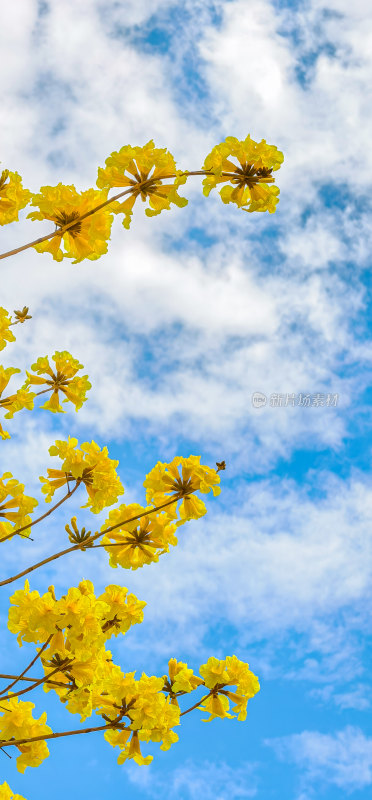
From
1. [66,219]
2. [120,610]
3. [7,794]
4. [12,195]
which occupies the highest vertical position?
[12,195]

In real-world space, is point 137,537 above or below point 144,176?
below

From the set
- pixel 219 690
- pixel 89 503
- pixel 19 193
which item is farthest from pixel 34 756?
pixel 19 193

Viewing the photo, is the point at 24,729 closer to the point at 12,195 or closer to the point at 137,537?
the point at 137,537

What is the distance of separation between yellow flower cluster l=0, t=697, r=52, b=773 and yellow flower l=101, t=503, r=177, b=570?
97cm

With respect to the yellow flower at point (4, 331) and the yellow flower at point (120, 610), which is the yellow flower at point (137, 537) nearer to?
the yellow flower at point (120, 610)

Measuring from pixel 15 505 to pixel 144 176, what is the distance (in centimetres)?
208

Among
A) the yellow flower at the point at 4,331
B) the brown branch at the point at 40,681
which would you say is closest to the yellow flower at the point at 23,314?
the yellow flower at the point at 4,331

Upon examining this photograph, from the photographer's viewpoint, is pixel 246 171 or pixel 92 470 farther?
pixel 92 470

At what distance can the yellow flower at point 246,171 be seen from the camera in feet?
10.9

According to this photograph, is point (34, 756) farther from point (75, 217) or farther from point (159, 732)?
point (75, 217)

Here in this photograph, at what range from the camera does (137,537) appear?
373 cm

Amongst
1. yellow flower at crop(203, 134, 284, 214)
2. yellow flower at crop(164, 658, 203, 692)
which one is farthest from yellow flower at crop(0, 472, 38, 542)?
yellow flower at crop(203, 134, 284, 214)

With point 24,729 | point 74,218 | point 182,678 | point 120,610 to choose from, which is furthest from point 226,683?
point 74,218

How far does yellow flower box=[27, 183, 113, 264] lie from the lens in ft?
11.0
